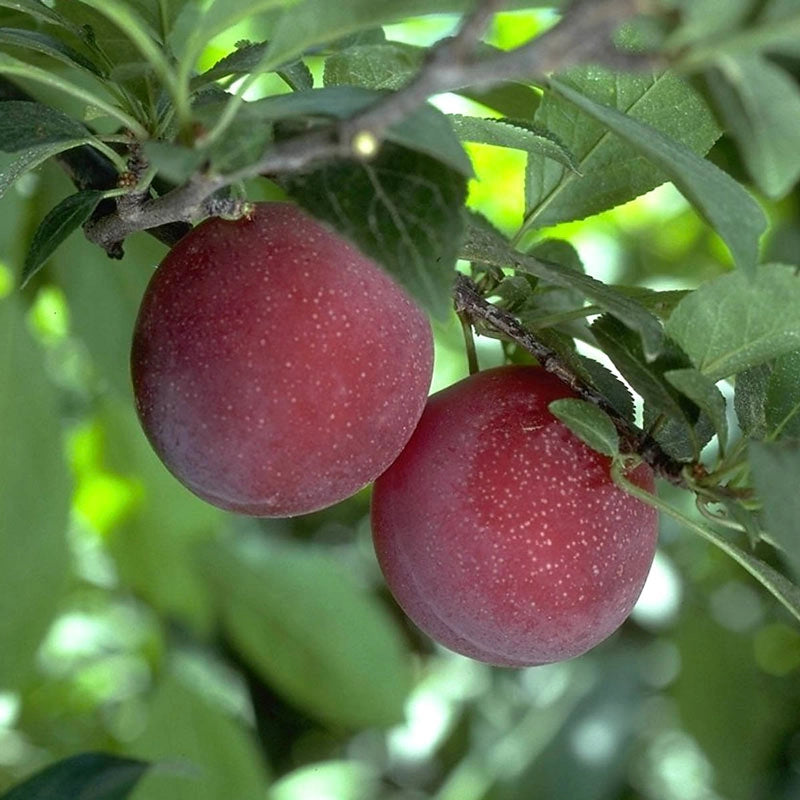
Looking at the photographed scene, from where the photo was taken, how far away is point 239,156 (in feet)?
1.54

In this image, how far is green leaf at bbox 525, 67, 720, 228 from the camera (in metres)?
0.71

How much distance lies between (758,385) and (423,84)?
37 cm

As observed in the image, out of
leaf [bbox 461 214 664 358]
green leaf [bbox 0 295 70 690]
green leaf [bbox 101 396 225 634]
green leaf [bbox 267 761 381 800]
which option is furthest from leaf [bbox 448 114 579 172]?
green leaf [bbox 267 761 381 800]

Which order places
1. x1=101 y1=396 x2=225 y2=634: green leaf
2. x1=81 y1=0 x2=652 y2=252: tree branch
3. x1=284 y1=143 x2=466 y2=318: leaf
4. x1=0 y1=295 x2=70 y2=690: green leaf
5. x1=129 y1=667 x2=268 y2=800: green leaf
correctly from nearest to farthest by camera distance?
x1=81 y1=0 x2=652 y2=252: tree branch → x1=284 y1=143 x2=466 y2=318: leaf → x1=0 y1=295 x2=70 y2=690: green leaf → x1=129 y1=667 x2=268 y2=800: green leaf → x1=101 y1=396 x2=225 y2=634: green leaf

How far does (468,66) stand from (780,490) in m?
0.24

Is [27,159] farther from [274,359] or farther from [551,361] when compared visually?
[551,361]

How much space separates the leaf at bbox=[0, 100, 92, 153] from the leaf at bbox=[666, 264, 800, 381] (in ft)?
1.01

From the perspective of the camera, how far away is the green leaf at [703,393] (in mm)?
581

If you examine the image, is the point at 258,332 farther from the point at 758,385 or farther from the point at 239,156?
the point at 758,385

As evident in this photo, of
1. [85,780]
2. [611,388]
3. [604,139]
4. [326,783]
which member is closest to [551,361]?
[611,388]

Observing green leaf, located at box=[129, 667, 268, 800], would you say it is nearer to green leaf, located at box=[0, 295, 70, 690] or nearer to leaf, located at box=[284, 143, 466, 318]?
green leaf, located at box=[0, 295, 70, 690]

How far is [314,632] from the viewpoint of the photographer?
148 cm

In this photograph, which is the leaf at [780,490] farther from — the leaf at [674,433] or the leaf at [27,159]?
the leaf at [27,159]

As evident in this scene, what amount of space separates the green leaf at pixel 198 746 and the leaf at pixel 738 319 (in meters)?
0.77
